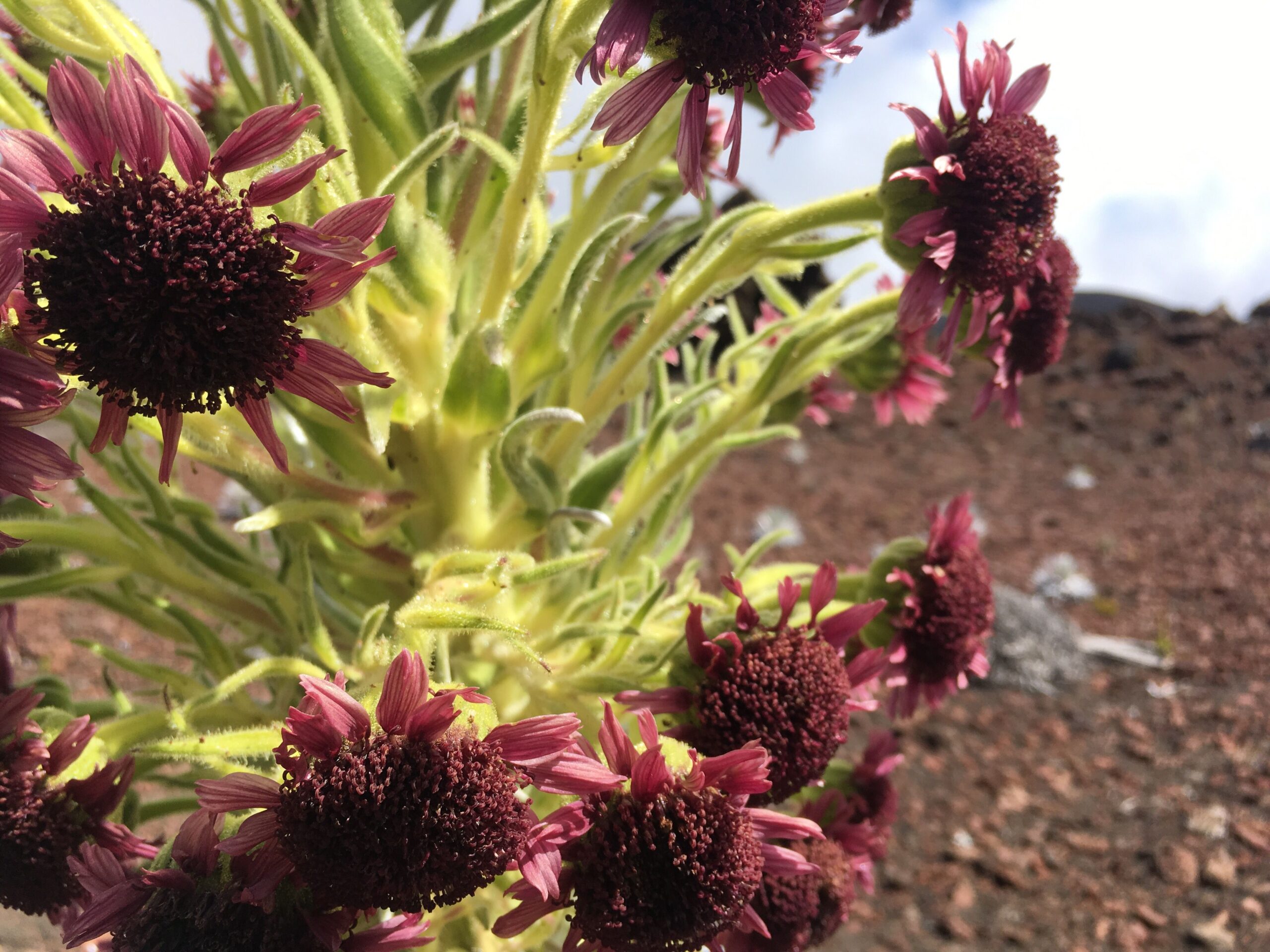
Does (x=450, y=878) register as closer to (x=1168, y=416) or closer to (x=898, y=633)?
(x=898, y=633)

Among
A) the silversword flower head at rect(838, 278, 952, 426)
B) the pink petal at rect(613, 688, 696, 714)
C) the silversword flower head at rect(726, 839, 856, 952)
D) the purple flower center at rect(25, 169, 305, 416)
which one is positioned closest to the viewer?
the purple flower center at rect(25, 169, 305, 416)

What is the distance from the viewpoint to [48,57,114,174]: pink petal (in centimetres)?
55

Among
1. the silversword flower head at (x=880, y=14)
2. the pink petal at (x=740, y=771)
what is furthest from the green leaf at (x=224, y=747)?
the silversword flower head at (x=880, y=14)

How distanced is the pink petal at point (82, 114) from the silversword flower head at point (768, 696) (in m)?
0.61

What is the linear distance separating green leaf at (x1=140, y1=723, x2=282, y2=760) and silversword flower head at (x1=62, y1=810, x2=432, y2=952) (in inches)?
2.4

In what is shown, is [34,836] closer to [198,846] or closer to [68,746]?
[68,746]

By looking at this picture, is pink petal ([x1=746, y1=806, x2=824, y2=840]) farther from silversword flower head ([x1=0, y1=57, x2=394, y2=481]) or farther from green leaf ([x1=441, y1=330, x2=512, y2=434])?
silversword flower head ([x1=0, y1=57, x2=394, y2=481])

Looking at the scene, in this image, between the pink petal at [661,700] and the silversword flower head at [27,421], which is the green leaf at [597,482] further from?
the silversword flower head at [27,421]

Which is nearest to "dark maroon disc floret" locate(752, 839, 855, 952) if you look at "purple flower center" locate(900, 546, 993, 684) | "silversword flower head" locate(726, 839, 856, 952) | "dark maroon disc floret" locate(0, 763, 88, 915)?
"silversword flower head" locate(726, 839, 856, 952)

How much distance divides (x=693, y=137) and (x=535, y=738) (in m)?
0.48

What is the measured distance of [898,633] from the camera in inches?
42.8

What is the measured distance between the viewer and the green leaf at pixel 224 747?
0.75 meters

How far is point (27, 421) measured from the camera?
60 centimetres

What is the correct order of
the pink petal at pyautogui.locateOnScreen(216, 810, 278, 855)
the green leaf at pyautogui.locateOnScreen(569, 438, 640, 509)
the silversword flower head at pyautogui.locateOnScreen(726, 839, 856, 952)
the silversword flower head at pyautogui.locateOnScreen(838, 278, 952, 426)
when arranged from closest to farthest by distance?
the pink petal at pyautogui.locateOnScreen(216, 810, 278, 855) < the silversword flower head at pyautogui.locateOnScreen(726, 839, 856, 952) < the green leaf at pyautogui.locateOnScreen(569, 438, 640, 509) < the silversword flower head at pyautogui.locateOnScreen(838, 278, 952, 426)
